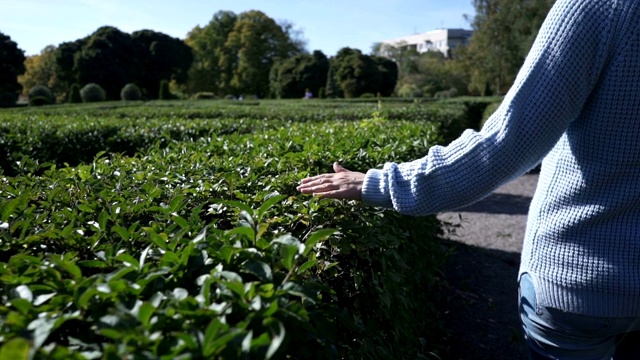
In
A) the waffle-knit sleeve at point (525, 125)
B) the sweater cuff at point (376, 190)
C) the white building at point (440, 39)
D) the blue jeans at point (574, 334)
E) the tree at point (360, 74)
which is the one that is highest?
the white building at point (440, 39)

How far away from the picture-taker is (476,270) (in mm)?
5898

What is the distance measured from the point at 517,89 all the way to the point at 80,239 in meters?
1.25

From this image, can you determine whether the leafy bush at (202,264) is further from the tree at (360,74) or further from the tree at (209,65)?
the tree at (209,65)

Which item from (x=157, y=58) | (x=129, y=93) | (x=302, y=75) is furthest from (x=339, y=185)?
(x=157, y=58)

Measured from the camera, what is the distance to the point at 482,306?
4902 millimetres

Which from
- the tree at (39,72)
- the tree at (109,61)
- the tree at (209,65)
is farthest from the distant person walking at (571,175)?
the tree at (39,72)

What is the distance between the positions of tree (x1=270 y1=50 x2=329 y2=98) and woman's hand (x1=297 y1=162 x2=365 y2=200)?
46263mm

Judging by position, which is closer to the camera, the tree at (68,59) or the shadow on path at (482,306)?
the shadow on path at (482,306)

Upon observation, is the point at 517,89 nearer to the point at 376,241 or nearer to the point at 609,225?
the point at 609,225

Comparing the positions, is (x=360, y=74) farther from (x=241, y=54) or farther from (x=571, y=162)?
(x=571, y=162)

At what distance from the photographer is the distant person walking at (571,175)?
136 centimetres

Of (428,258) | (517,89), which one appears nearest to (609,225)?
(517,89)

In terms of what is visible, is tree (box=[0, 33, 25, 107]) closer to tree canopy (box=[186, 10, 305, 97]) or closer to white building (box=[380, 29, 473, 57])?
tree canopy (box=[186, 10, 305, 97])

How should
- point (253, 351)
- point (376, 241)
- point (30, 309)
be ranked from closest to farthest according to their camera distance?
point (253, 351) → point (30, 309) → point (376, 241)
